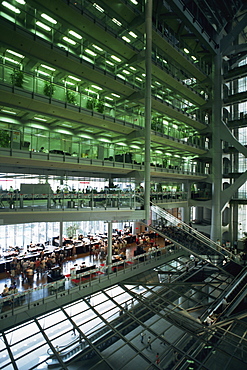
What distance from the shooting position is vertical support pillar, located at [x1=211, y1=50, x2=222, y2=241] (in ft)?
72.8

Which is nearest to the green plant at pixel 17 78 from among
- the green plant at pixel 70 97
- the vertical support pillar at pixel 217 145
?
the green plant at pixel 70 97

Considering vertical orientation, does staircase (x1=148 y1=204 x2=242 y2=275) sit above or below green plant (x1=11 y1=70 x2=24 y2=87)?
below

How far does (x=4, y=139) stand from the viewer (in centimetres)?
882

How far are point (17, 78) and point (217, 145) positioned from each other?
18908 millimetres

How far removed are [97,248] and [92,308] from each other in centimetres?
761

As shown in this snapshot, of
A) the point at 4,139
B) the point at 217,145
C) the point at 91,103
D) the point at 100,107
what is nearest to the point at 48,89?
the point at 91,103

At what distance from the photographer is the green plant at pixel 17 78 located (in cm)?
961

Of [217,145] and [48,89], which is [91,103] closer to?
[48,89]

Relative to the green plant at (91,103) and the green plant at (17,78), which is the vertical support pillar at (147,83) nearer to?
the green plant at (91,103)

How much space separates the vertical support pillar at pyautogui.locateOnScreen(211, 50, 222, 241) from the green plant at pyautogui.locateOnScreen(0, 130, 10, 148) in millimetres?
19297

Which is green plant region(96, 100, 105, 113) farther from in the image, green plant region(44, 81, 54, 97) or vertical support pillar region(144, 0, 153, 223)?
green plant region(44, 81, 54, 97)

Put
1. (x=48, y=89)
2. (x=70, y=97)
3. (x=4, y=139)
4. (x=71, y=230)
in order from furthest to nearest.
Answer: (x=71, y=230), (x=70, y=97), (x=48, y=89), (x=4, y=139)

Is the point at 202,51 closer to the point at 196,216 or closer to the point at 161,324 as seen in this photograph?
the point at 196,216

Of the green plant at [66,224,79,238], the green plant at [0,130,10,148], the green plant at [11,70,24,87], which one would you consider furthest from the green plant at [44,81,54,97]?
the green plant at [66,224,79,238]
